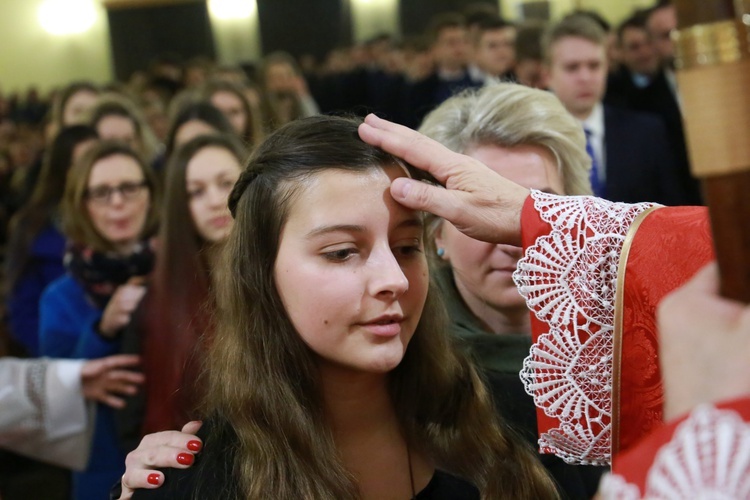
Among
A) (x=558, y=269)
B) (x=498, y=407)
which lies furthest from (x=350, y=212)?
(x=498, y=407)

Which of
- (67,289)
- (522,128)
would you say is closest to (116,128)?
(67,289)

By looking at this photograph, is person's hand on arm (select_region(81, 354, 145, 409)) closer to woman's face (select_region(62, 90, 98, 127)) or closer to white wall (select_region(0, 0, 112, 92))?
woman's face (select_region(62, 90, 98, 127))

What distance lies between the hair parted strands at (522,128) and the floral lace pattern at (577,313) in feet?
2.57

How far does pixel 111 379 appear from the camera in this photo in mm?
2869

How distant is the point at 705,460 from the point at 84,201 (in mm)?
3034

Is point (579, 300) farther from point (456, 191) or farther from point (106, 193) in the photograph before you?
point (106, 193)

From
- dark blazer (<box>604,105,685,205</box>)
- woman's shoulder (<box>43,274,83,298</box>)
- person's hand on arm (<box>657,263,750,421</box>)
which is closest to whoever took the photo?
person's hand on arm (<box>657,263,750,421</box>)

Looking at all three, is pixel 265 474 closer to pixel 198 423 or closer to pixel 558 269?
pixel 198 423

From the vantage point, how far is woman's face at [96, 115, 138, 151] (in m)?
4.83

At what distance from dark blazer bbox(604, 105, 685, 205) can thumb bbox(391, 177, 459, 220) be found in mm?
2844

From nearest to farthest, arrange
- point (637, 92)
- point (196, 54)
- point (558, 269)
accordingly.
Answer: point (558, 269), point (637, 92), point (196, 54)

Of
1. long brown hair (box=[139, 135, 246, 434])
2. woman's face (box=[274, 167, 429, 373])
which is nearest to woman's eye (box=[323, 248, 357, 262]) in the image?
woman's face (box=[274, 167, 429, 373])

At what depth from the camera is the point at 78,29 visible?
15094 millimetres

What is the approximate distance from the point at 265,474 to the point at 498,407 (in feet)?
1.92
